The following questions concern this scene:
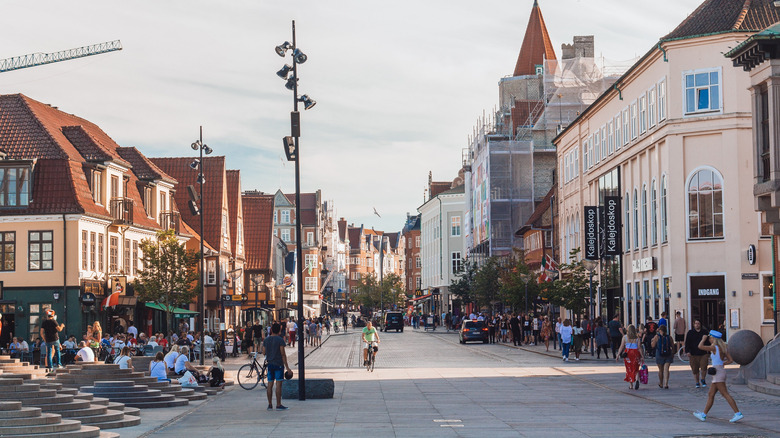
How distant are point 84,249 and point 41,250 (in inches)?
68.2

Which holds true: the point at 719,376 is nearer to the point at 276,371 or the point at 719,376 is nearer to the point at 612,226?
the point at 276,371

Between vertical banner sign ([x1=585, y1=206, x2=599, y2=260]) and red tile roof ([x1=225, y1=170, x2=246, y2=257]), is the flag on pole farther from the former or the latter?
red tile roof ([x1=225, y1=170, x2=246, y2=257])

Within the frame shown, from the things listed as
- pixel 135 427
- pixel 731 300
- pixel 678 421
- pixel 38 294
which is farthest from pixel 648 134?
pixel 135 427

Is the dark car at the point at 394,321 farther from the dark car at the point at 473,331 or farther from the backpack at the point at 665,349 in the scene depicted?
the backpack at the point at 665,349

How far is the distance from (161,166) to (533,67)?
46574mm

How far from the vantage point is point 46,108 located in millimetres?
51031

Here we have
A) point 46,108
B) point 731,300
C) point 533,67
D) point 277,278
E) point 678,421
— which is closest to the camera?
point 678,421

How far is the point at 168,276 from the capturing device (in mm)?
49469

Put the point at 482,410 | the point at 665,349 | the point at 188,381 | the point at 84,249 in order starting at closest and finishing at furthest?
the point at 482,410 < the point at 665,349 < the point at 188,381 < the point at 84,249

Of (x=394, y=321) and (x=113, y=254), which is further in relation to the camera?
(x=394, y=321)

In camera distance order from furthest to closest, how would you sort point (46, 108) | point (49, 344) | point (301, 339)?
1. point (46, 108)
2. point (49, 344)
3. point (301, 339)

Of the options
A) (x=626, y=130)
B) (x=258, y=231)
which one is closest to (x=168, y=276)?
(x=626, y=130)

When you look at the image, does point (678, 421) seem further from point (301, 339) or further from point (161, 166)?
point (161, 166)

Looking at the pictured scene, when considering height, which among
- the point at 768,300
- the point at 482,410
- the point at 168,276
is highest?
the point at 168,276
